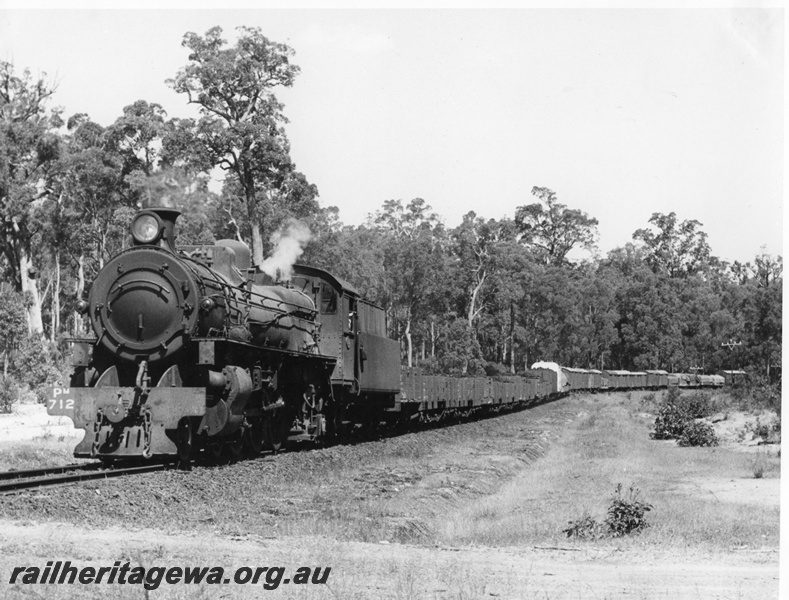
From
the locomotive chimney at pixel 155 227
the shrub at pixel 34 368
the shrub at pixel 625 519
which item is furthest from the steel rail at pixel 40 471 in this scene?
the shrub at pixel 34 368

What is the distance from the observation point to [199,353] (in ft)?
46.8

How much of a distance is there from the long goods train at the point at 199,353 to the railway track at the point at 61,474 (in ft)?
0.92

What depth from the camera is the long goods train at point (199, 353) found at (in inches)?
551

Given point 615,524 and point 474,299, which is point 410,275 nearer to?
point 474,299

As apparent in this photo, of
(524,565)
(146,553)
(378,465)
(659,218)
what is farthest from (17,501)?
(659,218)

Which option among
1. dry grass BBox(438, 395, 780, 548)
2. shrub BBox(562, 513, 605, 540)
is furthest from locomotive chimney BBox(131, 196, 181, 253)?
shrub BBox(562, 513, 605, 540)

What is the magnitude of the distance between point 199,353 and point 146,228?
2.43m

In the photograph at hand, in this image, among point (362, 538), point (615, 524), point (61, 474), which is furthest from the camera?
point (61, 474)

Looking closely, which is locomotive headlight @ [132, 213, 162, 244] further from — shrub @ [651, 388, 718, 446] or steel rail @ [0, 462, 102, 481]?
shrub @ [651, 388, 718, 446]

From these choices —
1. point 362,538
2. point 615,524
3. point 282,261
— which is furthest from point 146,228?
point 615,524

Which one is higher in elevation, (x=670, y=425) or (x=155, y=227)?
(x=155, y=227)

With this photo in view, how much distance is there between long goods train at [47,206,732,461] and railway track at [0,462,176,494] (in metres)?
0.28

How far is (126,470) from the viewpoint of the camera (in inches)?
558

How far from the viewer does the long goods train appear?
1400 centimetres
